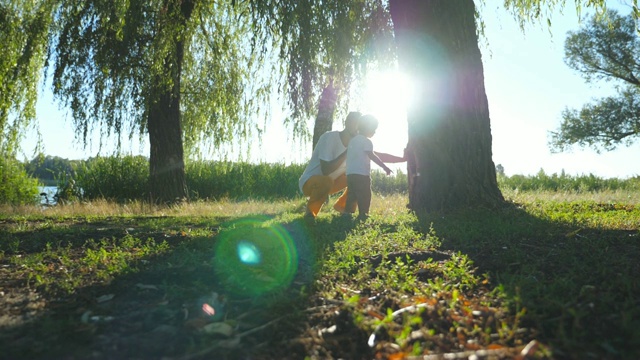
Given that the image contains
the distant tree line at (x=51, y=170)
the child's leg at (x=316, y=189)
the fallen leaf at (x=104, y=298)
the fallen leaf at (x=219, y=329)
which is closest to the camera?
the fallen leaf at (x=219, y=329)

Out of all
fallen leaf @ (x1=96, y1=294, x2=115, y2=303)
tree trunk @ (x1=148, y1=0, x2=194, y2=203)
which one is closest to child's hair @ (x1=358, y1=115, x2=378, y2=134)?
fallen leaf @ (x1=96, y1=294, x2=115, y2=303)

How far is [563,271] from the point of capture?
11.6ft

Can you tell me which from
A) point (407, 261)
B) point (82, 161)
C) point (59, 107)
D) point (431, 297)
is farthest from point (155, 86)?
point (431, 297)

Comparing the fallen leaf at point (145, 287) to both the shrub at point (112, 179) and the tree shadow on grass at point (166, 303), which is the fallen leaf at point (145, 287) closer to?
the tree shadow on grass at point (166, 303)

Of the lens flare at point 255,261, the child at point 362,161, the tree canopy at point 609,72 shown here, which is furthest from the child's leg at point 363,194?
the tree canopy at point 609,72

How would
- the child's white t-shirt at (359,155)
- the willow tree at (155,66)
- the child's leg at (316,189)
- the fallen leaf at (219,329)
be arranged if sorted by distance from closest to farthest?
the fallen leaf at (219,329) → the child's white t-shirt at (359,155) → the child's leg at (316,189) → the willow tree at (155,66)

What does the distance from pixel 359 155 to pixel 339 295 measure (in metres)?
3.75

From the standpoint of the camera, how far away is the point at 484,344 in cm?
235

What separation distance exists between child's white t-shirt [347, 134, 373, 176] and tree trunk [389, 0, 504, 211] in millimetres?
927

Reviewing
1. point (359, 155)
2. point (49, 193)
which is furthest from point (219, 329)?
point (49, 193)

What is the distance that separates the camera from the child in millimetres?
6699

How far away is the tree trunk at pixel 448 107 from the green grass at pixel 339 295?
169 centimetres

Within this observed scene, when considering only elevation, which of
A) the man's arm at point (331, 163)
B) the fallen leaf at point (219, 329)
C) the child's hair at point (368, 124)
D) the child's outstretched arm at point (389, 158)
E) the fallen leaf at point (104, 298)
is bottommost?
the fallen leaf at point (219, 329)

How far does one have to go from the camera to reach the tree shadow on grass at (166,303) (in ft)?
7.98
